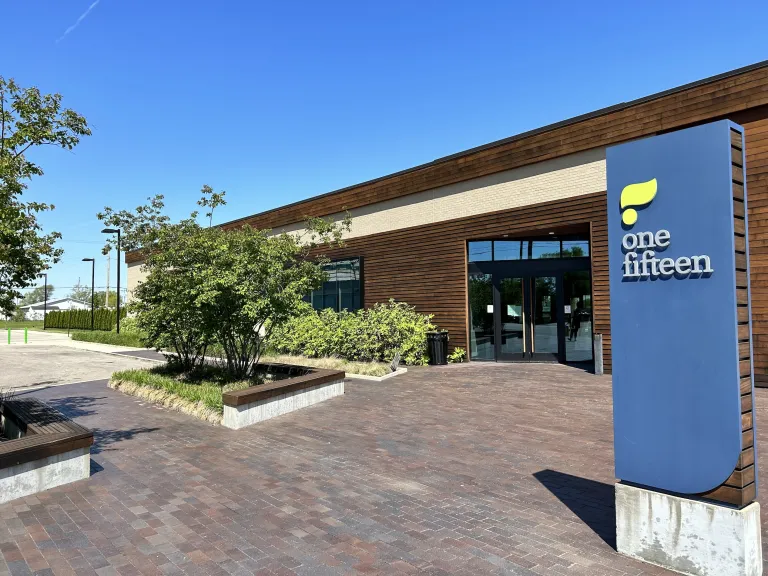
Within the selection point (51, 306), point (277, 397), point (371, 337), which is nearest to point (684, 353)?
point (277, 397)

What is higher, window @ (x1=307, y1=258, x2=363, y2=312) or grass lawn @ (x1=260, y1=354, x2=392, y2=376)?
window @ (x1=307, y1=258, x2=363, y2=312)

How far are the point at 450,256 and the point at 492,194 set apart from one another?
2.35 m

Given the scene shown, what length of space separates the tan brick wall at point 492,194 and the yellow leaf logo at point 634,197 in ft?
33.7

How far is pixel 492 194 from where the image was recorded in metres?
15.8

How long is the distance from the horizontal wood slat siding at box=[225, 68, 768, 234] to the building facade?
0.03 metres

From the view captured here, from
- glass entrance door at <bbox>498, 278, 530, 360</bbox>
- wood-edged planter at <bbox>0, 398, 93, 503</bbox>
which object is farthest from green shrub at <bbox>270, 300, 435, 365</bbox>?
wood-edged planter at <bbox>0, 398, 93, 503</bbox>

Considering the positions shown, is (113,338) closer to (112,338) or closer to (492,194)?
(112,338)

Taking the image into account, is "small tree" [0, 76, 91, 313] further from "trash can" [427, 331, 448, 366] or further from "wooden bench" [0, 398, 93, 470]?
"trash can" [427, 331, 448, 366]

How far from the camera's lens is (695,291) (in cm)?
359

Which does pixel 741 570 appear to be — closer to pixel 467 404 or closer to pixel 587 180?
pixel 467 404

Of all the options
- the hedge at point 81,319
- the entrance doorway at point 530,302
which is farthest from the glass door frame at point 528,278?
the hedge at point 81,319

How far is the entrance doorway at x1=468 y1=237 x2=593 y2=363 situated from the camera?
15430 millimetres

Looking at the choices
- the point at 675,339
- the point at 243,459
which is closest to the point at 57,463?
the point at 243,459

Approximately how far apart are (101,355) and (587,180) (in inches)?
858
